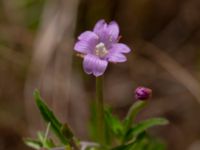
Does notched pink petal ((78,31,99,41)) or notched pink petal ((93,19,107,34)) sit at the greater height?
notched pink petal ((93,19,107,34))

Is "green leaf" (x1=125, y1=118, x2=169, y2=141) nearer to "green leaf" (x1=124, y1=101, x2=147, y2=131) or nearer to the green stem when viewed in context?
"green leaf" (x1=124, y1=101, x2=147, y2=131)

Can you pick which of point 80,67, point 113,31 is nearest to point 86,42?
point 113,31

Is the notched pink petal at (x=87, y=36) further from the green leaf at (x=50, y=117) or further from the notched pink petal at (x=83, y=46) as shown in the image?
the green leaf at (x=50, y=117)

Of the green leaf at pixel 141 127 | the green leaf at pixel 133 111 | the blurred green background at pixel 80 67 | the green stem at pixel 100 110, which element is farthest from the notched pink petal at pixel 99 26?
the blurred green background at pixel 80 67

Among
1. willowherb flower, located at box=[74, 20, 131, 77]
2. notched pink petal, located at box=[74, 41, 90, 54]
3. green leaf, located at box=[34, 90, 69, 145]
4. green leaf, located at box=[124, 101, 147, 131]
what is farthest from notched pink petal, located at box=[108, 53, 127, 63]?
green leaf, located at box=[34, 90, 69, 145]

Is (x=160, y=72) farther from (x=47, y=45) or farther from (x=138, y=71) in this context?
(x=47, y=45)

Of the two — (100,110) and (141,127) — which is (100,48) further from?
(141,127)
